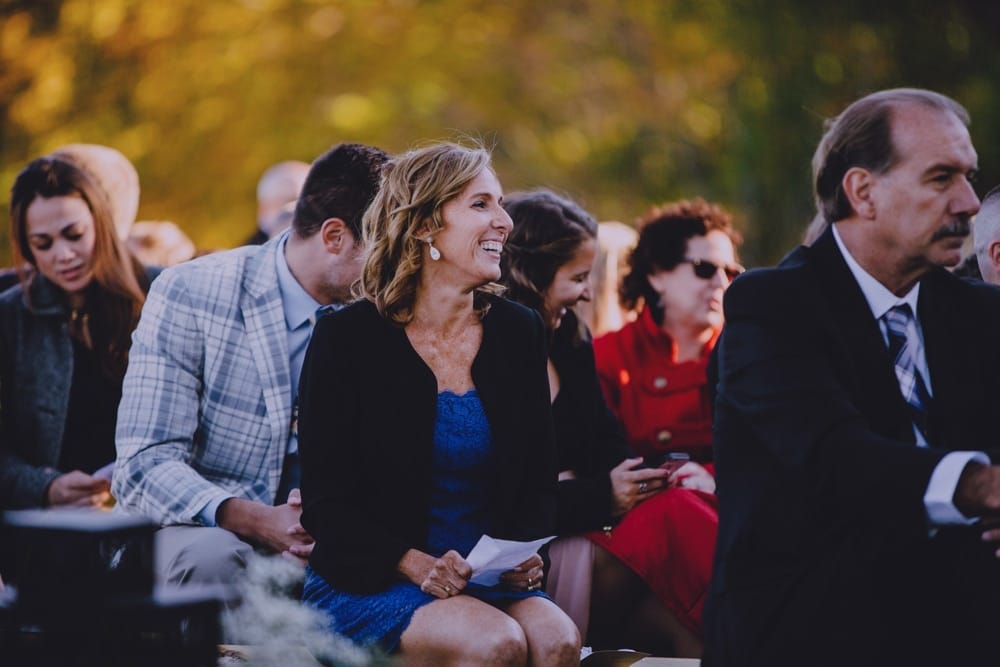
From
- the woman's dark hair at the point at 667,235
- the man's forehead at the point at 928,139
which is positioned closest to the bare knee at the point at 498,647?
the man's forehead at the point at 928,139

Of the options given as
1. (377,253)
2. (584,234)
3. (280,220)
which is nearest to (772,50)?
(280,220)

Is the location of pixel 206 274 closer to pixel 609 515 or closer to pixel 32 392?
pixel 32 392

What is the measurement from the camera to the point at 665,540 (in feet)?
17.8

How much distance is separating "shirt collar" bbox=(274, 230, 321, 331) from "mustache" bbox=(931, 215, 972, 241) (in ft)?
7.79

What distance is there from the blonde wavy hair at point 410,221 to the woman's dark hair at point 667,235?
6.85 ft

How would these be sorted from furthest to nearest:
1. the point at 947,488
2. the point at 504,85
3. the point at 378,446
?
the point at 504,85 → the point at 378,446 → the point at 947,488

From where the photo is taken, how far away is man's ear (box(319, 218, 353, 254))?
5.39m

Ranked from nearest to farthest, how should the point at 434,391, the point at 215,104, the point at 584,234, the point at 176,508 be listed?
the point at 434,391, the point at 176,508, the point at 584,234, the point at 215,104

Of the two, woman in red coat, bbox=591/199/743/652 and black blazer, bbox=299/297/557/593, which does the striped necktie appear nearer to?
black blazer, bbox=299/297/557/593

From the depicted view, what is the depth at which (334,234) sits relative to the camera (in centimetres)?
540

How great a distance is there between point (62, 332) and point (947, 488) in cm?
395

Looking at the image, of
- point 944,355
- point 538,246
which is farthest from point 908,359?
point 538,246

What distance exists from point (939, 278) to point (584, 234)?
208cm

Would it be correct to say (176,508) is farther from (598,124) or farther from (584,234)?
(598,124)
